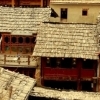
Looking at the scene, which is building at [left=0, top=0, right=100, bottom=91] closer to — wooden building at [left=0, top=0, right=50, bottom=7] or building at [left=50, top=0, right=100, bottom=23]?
building at [left=50, top=0, right=100, bottom=23]

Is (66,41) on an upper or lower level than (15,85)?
upper

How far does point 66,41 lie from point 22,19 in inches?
241

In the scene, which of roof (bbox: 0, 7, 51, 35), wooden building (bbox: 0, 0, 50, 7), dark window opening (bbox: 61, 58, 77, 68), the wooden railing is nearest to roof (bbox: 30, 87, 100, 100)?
dark window opening (bbox: 61, 58, 77, 68)

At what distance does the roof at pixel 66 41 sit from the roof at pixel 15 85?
3.65 m

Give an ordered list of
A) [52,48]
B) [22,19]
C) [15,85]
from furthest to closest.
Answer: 1. [22,19]
2. [52,48]
3. [15,85]

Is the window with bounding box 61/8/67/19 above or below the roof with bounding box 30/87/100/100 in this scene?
above

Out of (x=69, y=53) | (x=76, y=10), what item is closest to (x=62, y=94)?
(x=69, y=53)

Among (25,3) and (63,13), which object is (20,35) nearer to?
(63,13)

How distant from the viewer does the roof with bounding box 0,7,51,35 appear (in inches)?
1356

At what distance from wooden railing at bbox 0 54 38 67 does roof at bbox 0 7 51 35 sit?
237 cm

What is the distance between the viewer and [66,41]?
102 feet

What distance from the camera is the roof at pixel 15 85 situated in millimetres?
24938

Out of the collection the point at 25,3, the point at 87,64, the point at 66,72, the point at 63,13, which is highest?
the point at 25,3

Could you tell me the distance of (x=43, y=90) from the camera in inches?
1113
